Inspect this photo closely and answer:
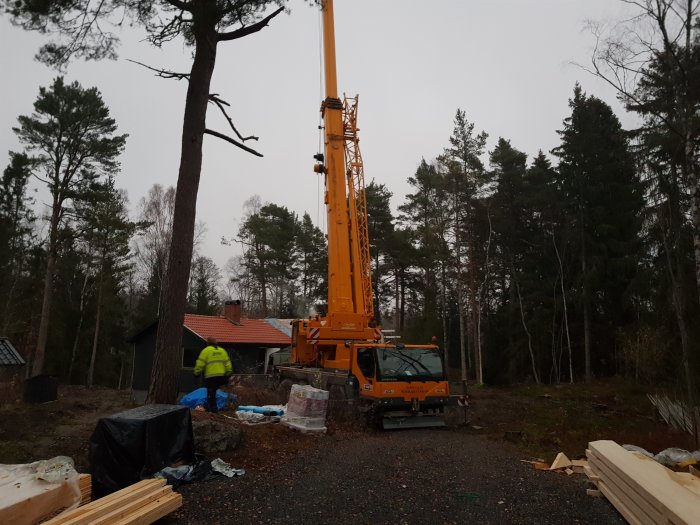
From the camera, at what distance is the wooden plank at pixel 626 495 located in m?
4.36

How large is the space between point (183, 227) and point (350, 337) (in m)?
5.84

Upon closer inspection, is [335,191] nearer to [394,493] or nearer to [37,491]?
[394,493]

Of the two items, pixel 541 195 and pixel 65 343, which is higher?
pixel 541 195

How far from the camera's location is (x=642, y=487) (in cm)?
460

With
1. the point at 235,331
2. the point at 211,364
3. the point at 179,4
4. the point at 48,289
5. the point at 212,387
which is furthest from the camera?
the point at 235,331

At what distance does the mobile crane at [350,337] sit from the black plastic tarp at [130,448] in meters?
5.46

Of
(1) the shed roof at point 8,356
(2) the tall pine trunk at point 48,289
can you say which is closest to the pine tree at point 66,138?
(2) the tall pine trunk at point 48,289

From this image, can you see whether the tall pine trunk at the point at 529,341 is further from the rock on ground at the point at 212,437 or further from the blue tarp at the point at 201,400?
the rock on ground at the point at 212,437

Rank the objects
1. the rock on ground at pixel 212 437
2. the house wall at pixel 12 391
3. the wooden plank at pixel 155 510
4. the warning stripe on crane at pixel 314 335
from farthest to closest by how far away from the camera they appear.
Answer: the house wall at pixel 12 391 < the warning stripe on crane at pixel 314 335 < the rock on ground at pixel 212 437 < the wooden plank at pixel 155 510

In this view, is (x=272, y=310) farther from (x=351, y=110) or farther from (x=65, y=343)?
(x=351, y=110)

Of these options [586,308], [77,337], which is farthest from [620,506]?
[77,337]

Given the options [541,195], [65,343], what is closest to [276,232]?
[65,343]

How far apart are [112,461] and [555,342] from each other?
2756cm

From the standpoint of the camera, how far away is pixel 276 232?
3694 centimetres
